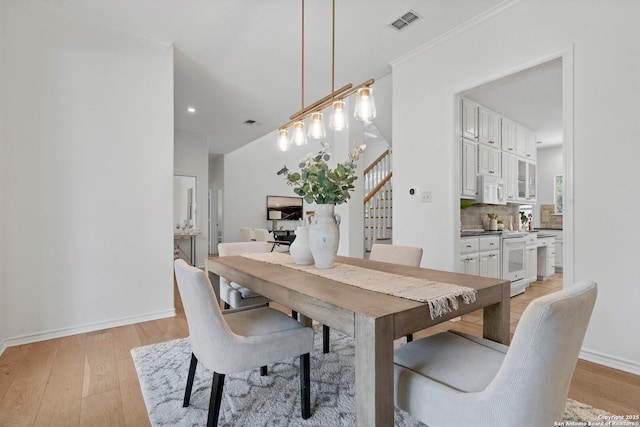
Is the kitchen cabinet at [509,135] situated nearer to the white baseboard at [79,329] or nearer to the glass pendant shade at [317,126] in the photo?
the glass pendant shade at [317,126]

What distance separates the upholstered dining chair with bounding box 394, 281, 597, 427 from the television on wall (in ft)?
29.0

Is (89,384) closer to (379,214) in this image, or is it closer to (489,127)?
(379,214)

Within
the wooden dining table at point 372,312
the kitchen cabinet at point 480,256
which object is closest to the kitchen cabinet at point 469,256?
the kitchen cabinet at point 480,256

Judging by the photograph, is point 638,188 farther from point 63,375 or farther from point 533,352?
point 63,375

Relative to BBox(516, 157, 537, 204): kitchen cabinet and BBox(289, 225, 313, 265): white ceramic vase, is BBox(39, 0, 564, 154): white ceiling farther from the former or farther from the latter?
BBox(289, 225, 313, 265): white ceramic vase

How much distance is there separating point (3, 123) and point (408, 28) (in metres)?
3.44

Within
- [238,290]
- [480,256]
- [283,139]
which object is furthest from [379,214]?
[238,290]

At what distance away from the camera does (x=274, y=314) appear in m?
1.70

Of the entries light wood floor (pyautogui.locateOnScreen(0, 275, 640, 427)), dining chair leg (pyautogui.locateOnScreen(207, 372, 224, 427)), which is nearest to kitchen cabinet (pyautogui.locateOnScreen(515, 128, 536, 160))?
light wood floor (pyautogui.locateOnScreen(0, 275, 640, 427))

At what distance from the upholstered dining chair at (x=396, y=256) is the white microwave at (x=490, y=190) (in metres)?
2.24

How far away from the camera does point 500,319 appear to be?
142 centimetres

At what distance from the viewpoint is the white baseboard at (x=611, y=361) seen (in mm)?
1966

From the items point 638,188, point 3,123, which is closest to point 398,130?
point 638,188

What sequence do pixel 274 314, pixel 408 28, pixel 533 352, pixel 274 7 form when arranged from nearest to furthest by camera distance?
pixel 533 352 < pixel 274 314 < pixel 274 7 < pixel 408 28
